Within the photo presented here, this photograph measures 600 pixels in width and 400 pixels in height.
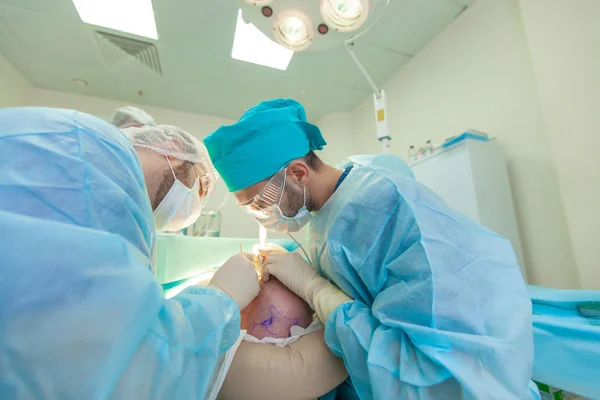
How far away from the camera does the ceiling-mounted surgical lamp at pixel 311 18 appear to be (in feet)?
3.62

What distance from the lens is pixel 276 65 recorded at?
8.12ft

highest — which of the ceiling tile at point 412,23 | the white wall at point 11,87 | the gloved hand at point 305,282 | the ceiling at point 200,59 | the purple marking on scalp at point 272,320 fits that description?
the ceiling tile at point 412,23

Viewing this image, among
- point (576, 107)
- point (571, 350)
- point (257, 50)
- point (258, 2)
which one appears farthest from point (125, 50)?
point (571, 350)

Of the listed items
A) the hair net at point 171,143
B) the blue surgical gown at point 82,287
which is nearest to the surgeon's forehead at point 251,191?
the hair net at point 171,143

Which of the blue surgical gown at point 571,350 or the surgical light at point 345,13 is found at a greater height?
the surgical light at point 345,13

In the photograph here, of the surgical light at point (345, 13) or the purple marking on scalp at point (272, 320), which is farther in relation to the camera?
the surgical light at point (345, 13)

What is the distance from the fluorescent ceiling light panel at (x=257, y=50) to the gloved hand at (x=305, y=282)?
173cm

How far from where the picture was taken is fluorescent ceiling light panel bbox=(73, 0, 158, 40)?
1905mm

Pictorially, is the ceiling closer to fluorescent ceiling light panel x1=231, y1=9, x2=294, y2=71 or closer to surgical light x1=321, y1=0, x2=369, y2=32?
fluorescent ceiling light panel x1=231, y1=9, x2=294, y2=71

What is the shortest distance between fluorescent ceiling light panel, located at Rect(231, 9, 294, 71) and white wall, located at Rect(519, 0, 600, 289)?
1567mm

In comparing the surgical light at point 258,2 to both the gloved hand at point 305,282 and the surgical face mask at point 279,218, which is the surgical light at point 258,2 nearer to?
the surgical face mask at point 279,218

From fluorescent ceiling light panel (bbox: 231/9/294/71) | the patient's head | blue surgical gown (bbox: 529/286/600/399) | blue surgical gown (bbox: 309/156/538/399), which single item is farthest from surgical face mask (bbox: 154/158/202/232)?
fluorescent ceiling light panel (bbox: 231/9/294/71)

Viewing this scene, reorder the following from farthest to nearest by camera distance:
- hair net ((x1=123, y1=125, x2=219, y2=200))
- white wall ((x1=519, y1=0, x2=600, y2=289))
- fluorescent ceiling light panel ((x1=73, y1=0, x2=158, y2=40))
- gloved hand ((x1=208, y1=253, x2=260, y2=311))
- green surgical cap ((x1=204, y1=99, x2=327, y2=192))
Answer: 1. fluorescent ceiling light panel ((x1=73, y1=0, x2=158, y2=40))
2. white wall ((x1=519, y1=0, x2=600, y2=289))
3. green surgical cap ((x1=204, y1=99, x2=327, y2=192))
4. hair net ((x1=123, y1=125, x2=219, y2=200))
5. gloved hand ((x1=208, y1=253, x2=260, y2=311))

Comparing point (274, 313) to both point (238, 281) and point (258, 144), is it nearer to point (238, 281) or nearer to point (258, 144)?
point (238, 281)
